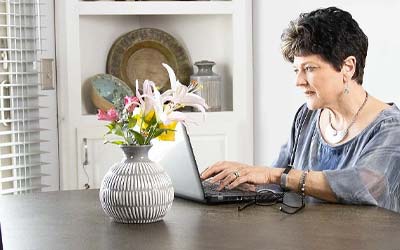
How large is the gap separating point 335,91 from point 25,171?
1816 millimetres

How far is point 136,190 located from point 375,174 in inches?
30.4

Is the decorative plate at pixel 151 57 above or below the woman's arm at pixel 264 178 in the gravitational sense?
above

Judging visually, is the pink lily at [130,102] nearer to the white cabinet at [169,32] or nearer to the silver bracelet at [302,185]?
the silver bracelet at [302,185]

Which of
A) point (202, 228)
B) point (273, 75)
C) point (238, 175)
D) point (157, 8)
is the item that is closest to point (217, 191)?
point (238, 175)

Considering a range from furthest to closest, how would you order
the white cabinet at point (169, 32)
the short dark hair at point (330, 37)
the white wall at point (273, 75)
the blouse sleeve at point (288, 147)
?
the white cabinet at point (169, 32) < the white wall at point (273, 75) < the blouse sleeve at point (288, 147) < the short dark hair at point (330, 37)

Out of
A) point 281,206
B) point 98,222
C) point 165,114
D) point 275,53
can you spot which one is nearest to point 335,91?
point 281,206

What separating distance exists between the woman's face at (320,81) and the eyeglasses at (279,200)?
0.40m

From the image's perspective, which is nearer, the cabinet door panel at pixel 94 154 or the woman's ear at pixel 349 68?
the woman's ear at pixel 349 68

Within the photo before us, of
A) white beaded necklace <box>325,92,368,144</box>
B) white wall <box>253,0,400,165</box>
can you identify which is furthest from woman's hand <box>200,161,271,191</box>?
white wall <box>253,0,400,165</box>

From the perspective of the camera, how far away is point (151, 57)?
168 inches

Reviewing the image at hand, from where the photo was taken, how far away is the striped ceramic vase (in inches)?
83.7

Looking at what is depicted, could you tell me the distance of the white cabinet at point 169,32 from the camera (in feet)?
13.2

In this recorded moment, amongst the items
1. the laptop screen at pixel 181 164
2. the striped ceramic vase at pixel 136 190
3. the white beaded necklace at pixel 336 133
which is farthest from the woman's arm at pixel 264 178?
the striped ceramic vase at pixel 136 190

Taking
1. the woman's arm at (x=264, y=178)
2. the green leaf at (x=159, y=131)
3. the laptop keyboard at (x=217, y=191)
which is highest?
the green leaf at (x=159, y=131)
